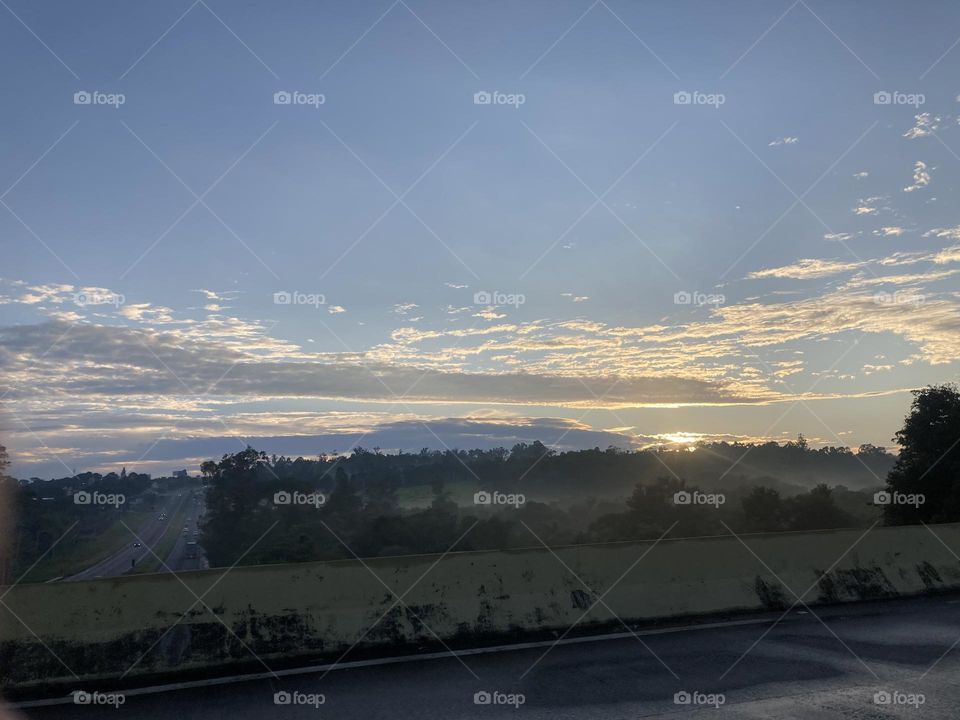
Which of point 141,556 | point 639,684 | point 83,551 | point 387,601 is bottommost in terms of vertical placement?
point 141,556

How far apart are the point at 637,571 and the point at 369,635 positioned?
3784 millimetres

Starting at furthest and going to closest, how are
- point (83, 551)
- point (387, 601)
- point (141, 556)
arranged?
point (83, 551) → point (141, 556) → point (387, 601)

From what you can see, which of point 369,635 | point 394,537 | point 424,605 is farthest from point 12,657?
point 394,537

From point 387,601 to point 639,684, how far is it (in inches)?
119

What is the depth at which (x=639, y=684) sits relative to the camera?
6938 mm

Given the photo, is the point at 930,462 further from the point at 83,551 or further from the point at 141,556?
the point at 83,551

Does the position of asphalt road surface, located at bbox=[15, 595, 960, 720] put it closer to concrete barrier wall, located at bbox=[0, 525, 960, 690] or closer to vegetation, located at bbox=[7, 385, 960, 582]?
concrete barrier wall, located at bbox=[0, 525, 960, 690]

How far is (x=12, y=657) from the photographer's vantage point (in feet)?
22.7

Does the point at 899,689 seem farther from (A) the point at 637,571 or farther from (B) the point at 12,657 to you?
(B) the point at 12,657

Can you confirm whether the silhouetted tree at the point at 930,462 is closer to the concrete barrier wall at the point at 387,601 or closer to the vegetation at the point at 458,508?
the concrete barrier wall at the point at 387,601

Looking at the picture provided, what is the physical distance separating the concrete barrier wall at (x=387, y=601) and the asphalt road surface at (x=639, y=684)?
546mm

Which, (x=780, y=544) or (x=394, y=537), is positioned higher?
(x=780, y=544)

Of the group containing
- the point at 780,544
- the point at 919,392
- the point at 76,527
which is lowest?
the point at 76,527

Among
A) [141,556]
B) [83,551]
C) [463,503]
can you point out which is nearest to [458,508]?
[463,503]
